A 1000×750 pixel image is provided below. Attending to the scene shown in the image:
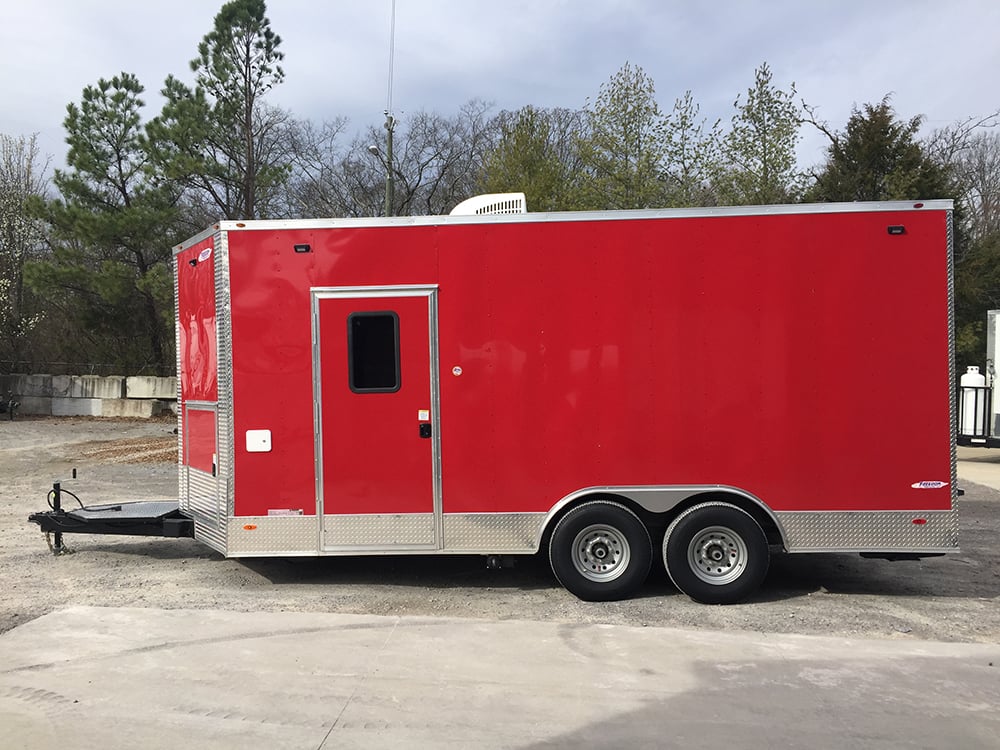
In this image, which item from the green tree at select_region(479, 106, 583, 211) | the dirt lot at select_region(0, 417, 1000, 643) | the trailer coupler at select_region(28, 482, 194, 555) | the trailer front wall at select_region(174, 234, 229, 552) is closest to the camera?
the dirt lot at select_region(0, 417, 1000, 643)

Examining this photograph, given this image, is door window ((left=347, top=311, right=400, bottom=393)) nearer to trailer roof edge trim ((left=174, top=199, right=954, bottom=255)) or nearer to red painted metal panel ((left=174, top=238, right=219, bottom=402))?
trailer roof edge trim ((left=174, top=199, right=954, bottom=255))

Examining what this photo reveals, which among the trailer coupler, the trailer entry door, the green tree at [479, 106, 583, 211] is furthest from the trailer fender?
the green tree at [479, 106, 583, 211]

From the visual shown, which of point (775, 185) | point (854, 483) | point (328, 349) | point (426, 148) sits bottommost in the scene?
point (854, 483)

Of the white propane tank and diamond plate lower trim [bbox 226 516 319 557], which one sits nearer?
diamond plate lower trim [bbox 226 516 319 557]

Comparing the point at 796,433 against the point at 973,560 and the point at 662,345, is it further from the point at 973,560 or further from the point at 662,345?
the point at 973,560

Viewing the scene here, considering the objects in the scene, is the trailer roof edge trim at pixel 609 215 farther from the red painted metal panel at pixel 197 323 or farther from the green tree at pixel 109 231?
the green tree at pixel 109 231

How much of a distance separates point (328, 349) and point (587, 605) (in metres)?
2.87

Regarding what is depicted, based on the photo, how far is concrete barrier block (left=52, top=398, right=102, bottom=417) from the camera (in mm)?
23441

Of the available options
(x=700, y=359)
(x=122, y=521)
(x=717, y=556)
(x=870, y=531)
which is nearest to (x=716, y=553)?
(x=717, y=556)

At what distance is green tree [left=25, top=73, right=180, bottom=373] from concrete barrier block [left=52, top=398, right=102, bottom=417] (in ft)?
7.56

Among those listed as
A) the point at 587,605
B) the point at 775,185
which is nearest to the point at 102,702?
the point at 587,605

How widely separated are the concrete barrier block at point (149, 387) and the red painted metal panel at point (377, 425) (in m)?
19.2

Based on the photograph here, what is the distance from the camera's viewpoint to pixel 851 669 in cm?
444

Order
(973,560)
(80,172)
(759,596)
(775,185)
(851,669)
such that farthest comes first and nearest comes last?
(80,172) < (775,185) < (973,560) < (759,596) < (851,669)
